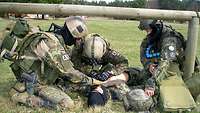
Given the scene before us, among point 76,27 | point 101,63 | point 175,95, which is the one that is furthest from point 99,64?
point 175,95

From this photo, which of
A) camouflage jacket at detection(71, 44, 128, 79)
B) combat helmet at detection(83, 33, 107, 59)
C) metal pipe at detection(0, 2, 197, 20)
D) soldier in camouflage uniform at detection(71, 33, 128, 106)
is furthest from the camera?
camouflage jacket at detection(71, 44, 128, 79)

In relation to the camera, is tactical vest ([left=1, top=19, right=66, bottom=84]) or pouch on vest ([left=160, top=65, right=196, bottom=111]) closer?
pouch on vest ([left=160, top=65, right=196, bottom=111])

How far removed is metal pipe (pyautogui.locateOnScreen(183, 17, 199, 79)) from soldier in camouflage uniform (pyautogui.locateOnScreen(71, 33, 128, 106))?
3.12 feet

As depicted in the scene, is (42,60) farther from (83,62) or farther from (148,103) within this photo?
(148,103)

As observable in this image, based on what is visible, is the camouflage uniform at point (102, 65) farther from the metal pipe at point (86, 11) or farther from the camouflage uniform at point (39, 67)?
the metal pipe at point (86, 11)

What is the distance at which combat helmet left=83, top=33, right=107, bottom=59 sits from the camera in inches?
259

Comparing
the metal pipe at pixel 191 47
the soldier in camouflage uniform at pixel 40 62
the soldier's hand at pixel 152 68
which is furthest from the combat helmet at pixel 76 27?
the metal pipe at pixel 191 47

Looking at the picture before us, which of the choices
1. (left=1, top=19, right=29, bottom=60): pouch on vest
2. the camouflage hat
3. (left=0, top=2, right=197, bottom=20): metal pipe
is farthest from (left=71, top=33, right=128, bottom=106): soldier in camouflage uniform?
(left=1, top=19, right=29, bottom=60): pouch on vest

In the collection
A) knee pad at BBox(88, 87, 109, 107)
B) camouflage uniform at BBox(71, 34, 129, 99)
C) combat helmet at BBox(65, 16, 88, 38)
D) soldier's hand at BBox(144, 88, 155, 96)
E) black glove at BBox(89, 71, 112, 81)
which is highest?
combat helmet at BBox(65, 16, 88, 38)

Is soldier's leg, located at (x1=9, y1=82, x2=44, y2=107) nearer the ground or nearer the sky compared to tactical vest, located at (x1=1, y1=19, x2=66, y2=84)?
nearer the ground

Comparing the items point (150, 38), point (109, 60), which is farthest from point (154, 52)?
point (109, 60)

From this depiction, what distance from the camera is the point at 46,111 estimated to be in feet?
19.9

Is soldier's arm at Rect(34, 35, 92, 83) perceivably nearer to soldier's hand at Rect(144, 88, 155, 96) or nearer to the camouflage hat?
soldier's hand at Rect(144, 88, 155, 96)

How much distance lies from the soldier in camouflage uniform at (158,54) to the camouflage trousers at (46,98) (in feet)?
3.73
